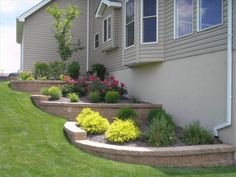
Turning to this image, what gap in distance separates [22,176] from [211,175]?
11.5ft

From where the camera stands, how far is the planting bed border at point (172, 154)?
7.05m

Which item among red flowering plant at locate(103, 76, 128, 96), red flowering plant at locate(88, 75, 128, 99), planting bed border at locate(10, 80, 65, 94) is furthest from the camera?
planting bed border at locate(10, 80, 65, 94)

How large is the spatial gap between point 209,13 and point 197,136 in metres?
3.14

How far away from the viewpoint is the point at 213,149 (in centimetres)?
721

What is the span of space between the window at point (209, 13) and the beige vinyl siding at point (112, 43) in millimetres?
5540

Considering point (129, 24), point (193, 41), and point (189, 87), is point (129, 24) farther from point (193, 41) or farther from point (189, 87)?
point (189, 87)

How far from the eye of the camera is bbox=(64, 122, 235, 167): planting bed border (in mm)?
7055

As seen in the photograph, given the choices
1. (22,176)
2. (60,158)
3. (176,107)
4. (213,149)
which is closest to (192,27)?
(176,107)

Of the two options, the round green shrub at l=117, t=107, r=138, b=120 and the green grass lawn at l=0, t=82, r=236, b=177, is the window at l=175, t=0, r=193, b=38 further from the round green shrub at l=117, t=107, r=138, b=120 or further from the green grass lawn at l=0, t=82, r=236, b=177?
the green grass lawn at l=0, t=82, r=236, b=177

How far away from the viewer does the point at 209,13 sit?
8469 mm

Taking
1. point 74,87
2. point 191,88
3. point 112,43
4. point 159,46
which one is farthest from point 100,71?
point 191,88

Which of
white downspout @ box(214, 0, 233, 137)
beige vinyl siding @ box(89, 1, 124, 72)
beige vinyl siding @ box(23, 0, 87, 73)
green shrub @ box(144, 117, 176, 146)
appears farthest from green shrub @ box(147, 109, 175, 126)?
beige vinyl siding @ box(23, 0, 87, 73)

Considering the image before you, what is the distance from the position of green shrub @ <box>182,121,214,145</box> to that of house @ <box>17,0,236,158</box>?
0.27 meters

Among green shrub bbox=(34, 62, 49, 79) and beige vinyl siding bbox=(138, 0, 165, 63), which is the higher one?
beige vinyl siding bbox=(138, 0, 165, 63)
